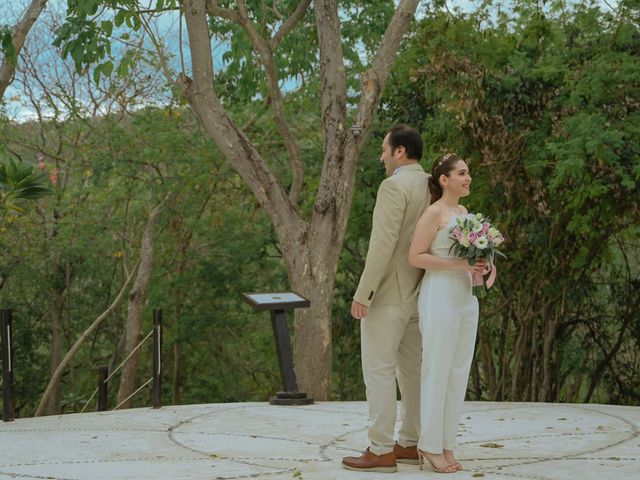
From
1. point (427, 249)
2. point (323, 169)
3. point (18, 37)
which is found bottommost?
point (427, 249)

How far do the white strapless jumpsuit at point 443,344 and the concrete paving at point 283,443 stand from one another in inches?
12.0

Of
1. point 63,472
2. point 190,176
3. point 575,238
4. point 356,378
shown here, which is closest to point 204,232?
point 190,176

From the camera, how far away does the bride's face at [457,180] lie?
5.64m

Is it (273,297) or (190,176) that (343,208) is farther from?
(190,176)

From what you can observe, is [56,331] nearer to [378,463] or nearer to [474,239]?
[378,463]

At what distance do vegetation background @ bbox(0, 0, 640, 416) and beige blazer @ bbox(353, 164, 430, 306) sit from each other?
18.7ft

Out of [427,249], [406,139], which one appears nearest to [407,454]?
[427,249]

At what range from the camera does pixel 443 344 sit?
18.2 ft

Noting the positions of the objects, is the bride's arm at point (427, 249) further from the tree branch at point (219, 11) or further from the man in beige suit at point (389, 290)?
the tree branch at point (219, 11)

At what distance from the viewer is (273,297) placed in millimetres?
9984

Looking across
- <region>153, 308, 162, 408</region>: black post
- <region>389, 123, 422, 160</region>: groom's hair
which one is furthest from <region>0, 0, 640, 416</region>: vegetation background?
<region>389, 123, 422, 160</region>: groom's hair

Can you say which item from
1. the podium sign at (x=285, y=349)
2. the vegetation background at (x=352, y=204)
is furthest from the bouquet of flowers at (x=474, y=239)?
the vegetation background at (x=352, y=204)

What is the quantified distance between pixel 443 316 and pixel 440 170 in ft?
2.62

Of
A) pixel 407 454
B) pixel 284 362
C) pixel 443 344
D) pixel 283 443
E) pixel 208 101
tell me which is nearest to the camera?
pixel 443 344
